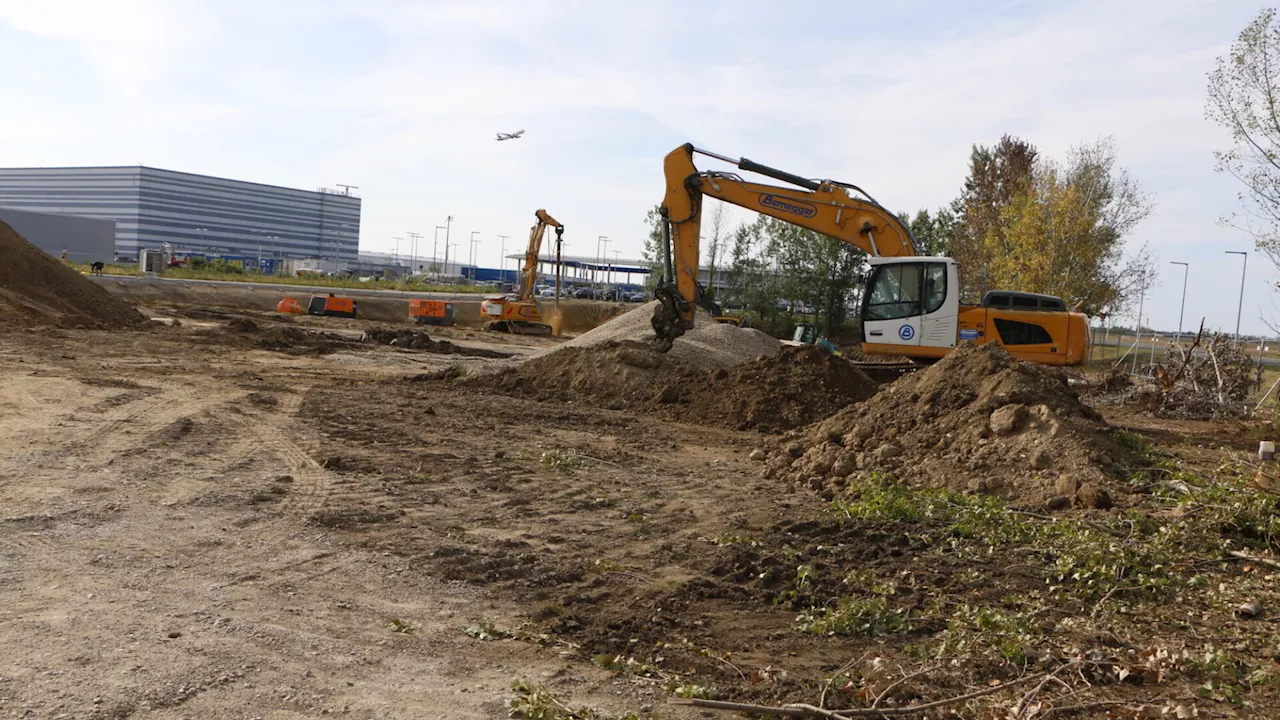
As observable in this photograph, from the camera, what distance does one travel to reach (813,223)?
18625 mm

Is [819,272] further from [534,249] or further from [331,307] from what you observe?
[331,307]

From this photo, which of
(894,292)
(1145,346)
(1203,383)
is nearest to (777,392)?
(894,292)

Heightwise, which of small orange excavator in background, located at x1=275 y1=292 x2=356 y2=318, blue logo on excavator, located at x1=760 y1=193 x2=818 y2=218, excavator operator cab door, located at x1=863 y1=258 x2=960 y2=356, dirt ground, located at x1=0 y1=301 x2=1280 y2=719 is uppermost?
blue logo on excavator, located at x1=760 y1=193 x2=818 y2=218

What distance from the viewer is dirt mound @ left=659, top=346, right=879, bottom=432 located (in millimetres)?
16531

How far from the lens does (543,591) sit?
691 cm

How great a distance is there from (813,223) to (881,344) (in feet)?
8.45

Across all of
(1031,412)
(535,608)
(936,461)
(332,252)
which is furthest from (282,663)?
(332,252)

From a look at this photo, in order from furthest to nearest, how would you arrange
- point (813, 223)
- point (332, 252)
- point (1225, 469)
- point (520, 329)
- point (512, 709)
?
point (332, 252) → point (520, 329) → point (813, 223) → point (1225, 469) → point (512, 709)

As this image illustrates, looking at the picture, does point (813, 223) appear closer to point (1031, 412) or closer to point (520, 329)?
point (1031, 412)

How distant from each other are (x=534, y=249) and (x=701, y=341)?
61.9 feet

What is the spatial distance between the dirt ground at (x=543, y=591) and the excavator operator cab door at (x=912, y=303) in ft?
21.5

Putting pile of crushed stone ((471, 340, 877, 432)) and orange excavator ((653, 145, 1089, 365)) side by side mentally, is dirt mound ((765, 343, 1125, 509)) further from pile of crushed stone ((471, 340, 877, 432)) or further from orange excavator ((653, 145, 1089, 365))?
orange excavator ((653, 145, 1089, 365))

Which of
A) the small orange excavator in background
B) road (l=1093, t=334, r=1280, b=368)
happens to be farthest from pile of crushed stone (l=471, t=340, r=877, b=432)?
the small orange excavator in background

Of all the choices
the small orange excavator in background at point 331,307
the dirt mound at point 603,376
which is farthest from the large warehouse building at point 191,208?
the dirt mound at point 603,376
